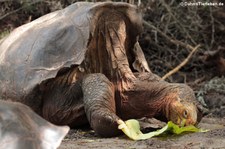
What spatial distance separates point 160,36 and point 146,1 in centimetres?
46

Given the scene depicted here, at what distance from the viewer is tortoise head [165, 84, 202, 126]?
145 inches

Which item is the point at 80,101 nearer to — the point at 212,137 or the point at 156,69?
the point at 212,137

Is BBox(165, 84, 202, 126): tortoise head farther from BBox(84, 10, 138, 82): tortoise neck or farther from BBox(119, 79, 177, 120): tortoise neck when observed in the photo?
BBox(84, 10, 138, 82): tortoise neck

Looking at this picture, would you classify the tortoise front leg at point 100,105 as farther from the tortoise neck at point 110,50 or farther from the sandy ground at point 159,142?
the tortoise neck at point 110,50

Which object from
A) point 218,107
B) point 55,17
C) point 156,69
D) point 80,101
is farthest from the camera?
point 156,69

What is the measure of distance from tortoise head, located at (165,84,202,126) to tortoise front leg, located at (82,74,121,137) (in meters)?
0.37

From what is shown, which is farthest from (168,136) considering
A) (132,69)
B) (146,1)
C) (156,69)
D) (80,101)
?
(146,1)

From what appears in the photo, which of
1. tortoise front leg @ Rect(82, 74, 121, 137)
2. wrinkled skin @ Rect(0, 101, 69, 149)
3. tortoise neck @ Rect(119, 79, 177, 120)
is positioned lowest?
tortoise neck @ Rect(119, 79, 177, 120)

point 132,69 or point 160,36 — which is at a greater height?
point 132,69

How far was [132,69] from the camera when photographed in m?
4.51

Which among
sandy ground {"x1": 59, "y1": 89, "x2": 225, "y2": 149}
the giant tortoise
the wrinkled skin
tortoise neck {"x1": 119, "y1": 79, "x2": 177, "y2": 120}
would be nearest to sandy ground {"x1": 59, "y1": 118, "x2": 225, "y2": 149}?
sandy ground {"x1": 59, "y1": 89, "x2": 225, "y2": 149}

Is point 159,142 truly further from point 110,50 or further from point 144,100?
point 110,50

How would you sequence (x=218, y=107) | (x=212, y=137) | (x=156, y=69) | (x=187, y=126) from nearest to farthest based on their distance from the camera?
(x=212, y=137), (x=187, y=126), (x=218, y=107), (x=156, y=69)

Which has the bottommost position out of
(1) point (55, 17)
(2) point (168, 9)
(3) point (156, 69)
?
(3) point (156, 69)
